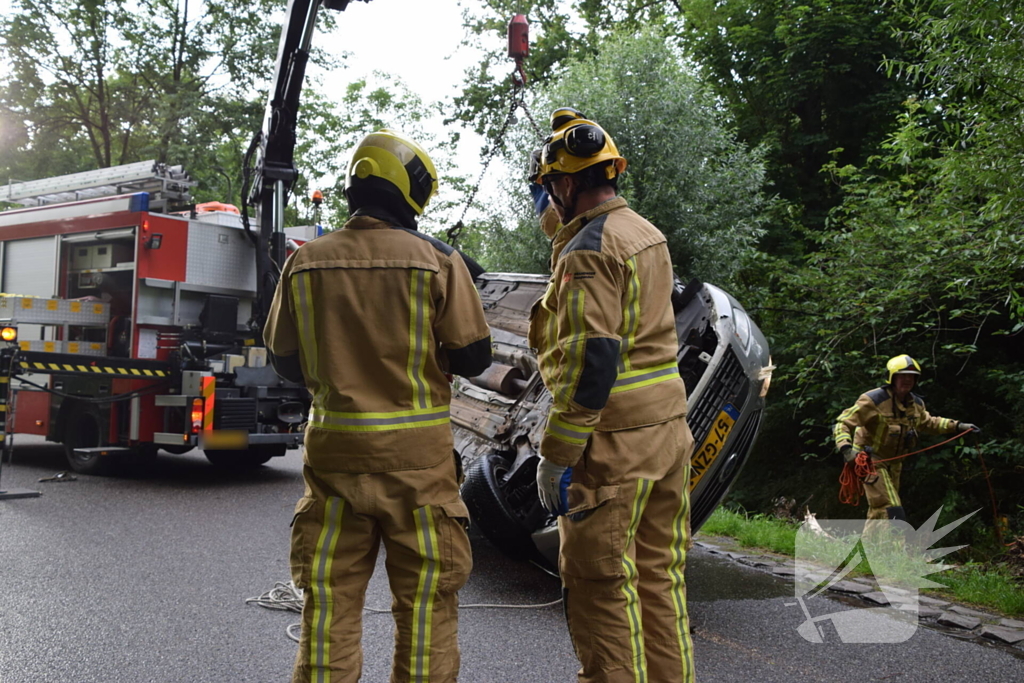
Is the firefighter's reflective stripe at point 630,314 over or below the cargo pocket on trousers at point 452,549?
over

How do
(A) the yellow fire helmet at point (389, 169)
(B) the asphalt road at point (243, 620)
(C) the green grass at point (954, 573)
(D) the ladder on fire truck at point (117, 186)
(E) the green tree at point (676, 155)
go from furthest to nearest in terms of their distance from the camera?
(E) the green tree at point (676, 155) → (D) the ladder on fire truck at point (117, 186) → (C) the green grass at point (954, 573) → (B) the asphalt road at point (243, 620) → (A) the yellow fire helmet at point (389, 169)

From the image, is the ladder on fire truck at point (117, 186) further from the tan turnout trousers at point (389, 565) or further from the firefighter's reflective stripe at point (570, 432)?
the firefighter's reflective stripe at point (570, 432)

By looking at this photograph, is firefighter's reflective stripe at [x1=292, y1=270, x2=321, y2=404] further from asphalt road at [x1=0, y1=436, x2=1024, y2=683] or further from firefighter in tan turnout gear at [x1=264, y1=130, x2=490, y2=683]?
asphalt road at [x1=0, y1=436, x2=1024, y2=683]

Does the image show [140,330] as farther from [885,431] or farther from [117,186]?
[885,431]

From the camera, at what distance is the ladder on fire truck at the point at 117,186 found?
8.75 m

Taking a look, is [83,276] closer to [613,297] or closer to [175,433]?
[175,433]

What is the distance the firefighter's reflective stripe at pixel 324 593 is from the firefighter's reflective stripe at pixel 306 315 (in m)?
0.37

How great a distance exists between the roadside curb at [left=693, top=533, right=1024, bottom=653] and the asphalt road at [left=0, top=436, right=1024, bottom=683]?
0.18 metres

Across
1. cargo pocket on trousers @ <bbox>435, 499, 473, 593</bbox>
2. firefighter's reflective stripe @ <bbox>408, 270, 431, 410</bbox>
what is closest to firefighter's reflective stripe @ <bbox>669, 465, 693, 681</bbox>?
cargo pocket on trousers @ <bbox>435, 499, 473, 593</bbox>

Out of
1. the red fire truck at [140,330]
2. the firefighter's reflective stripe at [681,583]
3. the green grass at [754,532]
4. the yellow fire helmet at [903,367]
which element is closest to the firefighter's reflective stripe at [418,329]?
the firefighter's reflective stripe at [681,583]

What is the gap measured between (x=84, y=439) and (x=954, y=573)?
25.7ft

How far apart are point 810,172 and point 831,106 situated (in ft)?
3.81

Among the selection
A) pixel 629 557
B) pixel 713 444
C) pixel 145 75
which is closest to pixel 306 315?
pixel 629 557

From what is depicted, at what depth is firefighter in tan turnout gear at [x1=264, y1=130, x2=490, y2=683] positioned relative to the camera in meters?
2.54
